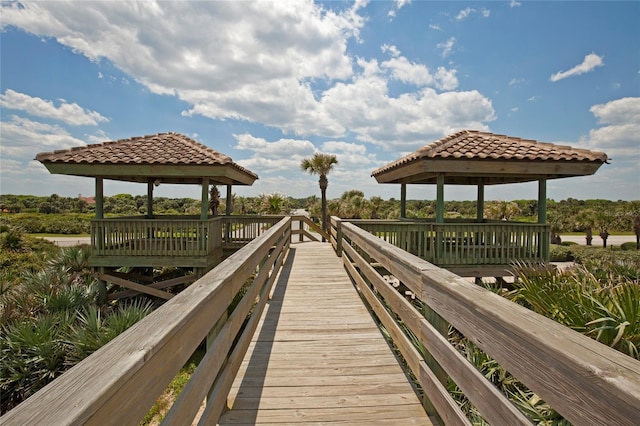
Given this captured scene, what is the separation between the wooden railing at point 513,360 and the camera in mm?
785

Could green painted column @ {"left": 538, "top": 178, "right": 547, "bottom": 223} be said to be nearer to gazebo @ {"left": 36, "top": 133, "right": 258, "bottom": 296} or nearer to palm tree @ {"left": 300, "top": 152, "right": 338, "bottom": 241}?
gazebo @ {"left": 36, "top": 133, "right": 258, "bottom": 296}

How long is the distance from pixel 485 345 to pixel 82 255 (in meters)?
11.9

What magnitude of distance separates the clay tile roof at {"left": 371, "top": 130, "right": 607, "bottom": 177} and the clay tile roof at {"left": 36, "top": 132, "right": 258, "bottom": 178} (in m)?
5.35

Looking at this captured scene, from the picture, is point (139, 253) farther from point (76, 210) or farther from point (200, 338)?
point (76, 210)

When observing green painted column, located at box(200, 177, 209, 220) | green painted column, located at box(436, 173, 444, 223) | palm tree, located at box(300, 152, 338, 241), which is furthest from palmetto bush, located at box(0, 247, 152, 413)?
palm tree, located at box(300, 152, 338, 241)

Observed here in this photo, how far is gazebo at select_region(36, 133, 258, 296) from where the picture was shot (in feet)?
26.5

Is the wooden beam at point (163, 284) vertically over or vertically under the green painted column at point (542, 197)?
under

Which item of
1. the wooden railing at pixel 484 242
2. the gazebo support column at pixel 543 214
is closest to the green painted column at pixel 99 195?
the wooden railing at pixel 484 242

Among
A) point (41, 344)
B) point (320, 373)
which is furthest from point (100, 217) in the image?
point (320, 373)

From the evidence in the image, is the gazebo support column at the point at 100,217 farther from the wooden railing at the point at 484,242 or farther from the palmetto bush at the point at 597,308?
the palmetto bush at the point at 597,308

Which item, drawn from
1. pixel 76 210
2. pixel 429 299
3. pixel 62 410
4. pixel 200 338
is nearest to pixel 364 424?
pixel 429 299

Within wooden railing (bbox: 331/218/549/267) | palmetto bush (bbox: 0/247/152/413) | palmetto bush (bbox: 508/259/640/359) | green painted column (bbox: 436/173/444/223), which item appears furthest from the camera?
green painted column (bbox: 436/173/444/223)

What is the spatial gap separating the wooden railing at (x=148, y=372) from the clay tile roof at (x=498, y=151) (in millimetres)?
6485

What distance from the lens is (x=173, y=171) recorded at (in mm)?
8234
